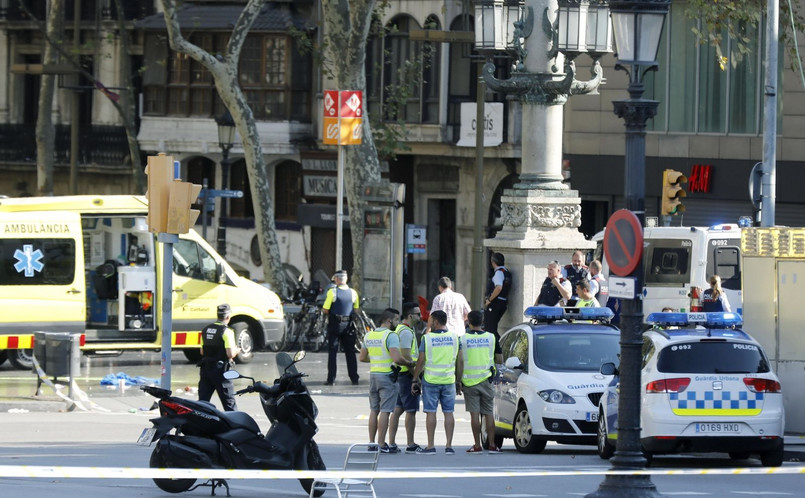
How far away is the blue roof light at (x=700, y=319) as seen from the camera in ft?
53.5

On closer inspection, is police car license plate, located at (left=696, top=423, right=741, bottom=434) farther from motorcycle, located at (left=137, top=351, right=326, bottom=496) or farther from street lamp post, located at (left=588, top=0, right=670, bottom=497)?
motorcycle, located at (left=137, top=351, right=326, bottom=496)

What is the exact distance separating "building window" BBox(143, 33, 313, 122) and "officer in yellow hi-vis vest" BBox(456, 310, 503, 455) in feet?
90.1

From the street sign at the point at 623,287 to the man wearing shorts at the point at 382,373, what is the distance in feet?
14.1

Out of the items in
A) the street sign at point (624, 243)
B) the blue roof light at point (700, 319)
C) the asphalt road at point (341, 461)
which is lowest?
the asphalt road at point (341, 461)

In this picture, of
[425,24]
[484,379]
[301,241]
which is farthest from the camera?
[301,241]

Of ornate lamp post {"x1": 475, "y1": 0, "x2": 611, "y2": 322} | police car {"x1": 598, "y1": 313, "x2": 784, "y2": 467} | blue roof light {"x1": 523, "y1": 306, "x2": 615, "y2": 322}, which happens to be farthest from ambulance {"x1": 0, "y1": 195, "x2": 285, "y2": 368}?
police car {"x1": 598, "y1": 313, "x2": 784, "y2": 467}

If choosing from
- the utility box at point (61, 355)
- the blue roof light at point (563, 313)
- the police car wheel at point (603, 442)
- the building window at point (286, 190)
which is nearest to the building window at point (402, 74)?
the building window at point (286, 190)

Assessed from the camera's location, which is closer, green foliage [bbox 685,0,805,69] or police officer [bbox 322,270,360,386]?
police officer [bbox 322,270,360,386]

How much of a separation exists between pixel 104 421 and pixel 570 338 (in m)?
6.03

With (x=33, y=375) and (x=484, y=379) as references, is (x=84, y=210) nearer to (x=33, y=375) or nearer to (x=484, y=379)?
(x=33, y=375)

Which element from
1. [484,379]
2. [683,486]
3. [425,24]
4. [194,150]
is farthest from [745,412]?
[194,150]

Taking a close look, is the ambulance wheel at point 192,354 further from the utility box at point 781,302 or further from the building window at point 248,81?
the building window at point 248,81

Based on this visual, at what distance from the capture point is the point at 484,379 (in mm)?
17594

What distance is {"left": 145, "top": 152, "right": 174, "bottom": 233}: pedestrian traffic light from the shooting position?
18.7 m
